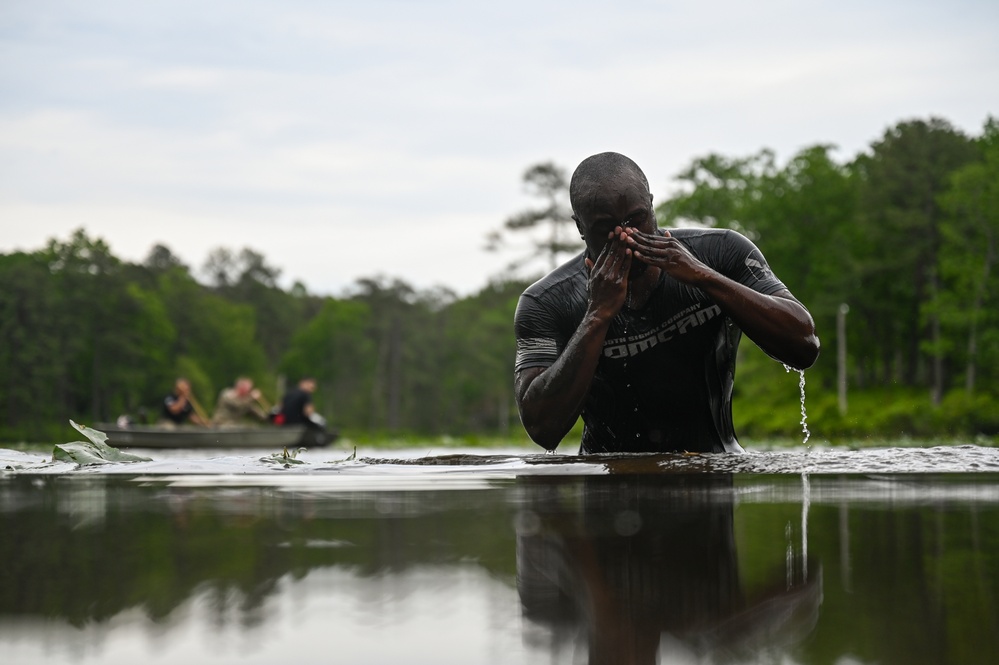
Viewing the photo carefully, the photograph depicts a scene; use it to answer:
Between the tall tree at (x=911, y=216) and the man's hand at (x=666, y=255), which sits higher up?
the tall tree at (x=911, y=216)

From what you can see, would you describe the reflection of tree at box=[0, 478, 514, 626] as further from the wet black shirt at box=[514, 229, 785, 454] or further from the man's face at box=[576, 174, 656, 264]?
the wet black shirt at box=[514, 229, 785, 454]

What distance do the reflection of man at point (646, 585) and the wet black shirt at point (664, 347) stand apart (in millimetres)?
1860

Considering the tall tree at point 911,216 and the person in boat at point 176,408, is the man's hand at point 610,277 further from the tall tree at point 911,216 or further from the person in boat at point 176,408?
the tall tree at point 911,216

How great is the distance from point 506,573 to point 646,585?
0.63 feet

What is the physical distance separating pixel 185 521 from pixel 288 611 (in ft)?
2.38

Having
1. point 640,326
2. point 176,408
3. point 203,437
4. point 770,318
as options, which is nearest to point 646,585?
point 770,318

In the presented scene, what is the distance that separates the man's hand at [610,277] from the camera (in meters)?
3.22

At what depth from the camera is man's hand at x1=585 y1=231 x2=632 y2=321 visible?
3.22 metres

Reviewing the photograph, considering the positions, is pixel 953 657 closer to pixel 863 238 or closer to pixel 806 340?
pixel 806 340

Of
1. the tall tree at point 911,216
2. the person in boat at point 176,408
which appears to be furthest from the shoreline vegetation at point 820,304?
the person in boat at point 176,408

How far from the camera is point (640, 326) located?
3740mm

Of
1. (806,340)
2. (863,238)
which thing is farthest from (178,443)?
(863,238)

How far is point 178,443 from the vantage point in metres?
22.2

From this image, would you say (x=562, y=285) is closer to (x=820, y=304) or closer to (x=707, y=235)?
(x=707, y=235)
